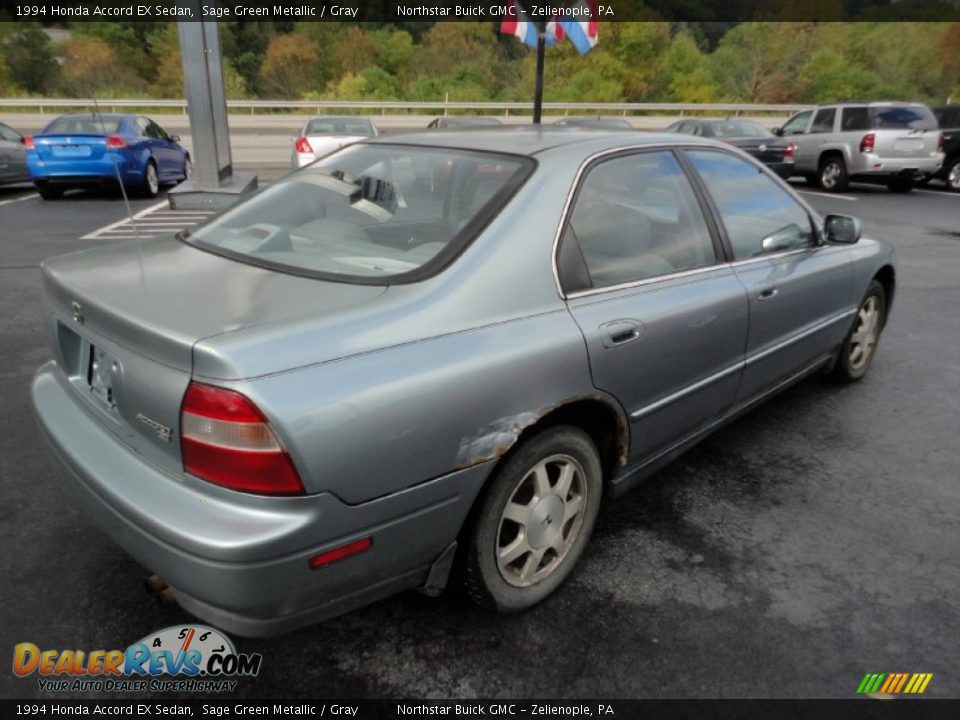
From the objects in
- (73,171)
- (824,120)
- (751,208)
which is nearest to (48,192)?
(73,171)

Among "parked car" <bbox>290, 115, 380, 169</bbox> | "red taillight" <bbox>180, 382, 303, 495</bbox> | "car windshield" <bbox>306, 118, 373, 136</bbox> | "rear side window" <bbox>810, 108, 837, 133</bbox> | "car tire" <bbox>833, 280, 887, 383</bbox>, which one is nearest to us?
"red taillight" <bbox>180, 382, 303, 495</bbox>

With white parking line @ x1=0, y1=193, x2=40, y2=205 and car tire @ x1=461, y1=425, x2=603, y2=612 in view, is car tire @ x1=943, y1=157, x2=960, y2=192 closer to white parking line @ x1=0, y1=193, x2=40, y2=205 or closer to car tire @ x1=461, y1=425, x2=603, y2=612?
car tire @ x1=461, y1=425, x2=603, y2=612

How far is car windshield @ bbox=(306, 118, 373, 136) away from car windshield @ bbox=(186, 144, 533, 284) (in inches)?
426

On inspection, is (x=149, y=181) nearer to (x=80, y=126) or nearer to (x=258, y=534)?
(x=80, y=126)

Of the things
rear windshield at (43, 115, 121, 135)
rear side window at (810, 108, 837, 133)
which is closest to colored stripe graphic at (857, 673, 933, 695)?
rear windshield at (43, 115, 121, 135)

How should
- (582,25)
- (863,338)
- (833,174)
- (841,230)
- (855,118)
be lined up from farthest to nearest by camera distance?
(833,174) < (855,118) < (582,25) < (863,338) < (841,230)

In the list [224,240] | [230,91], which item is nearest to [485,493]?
[224,240]

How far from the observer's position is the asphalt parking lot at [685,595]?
204cm

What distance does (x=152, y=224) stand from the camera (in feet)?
30.6

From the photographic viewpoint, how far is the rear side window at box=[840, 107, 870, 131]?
13766 mm

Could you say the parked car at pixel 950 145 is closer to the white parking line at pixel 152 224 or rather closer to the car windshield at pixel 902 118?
the car windshield at pixel 902 118

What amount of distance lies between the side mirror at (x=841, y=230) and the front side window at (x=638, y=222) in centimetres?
114

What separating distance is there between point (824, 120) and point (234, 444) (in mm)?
16334

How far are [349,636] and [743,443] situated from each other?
7.45ft
